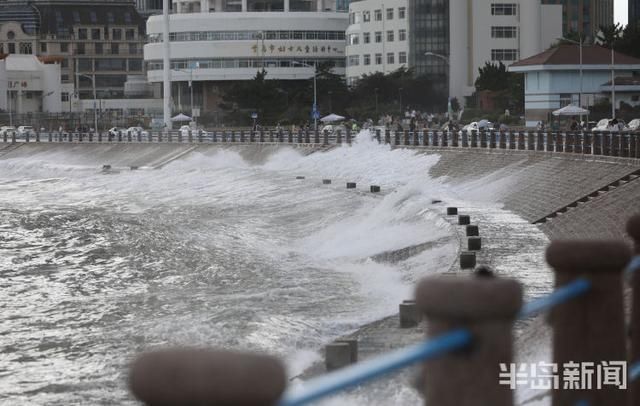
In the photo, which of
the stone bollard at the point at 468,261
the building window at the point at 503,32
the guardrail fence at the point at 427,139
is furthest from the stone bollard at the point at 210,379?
the building window at the point at 503,32

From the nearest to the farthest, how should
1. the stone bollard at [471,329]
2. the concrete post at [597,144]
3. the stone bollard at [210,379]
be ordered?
the stone bollard at [210,379]
the stone bollard at [471,329]
the concrete post at [597,144]

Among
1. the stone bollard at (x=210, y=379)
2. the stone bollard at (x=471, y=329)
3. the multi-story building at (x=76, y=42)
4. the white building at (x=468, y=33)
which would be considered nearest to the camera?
the stone bollard at (x=210, y=379)

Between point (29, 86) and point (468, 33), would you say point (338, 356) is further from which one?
point (29, 86)

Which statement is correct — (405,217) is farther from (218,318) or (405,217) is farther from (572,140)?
(218,318)

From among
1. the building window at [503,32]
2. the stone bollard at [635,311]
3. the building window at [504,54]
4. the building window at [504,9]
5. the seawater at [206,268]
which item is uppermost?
the building window at [504,9]

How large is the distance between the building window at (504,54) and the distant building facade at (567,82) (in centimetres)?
3431

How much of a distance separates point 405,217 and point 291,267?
5947 mm

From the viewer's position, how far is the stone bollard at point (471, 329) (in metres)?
4.00

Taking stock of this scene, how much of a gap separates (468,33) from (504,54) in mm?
3706

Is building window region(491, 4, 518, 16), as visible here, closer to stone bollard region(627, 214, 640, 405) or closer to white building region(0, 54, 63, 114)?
white building region(0, 54, 63, 114)

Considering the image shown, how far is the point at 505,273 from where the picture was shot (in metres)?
23.1

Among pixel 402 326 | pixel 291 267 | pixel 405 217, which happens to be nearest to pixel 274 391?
pixel 402 326

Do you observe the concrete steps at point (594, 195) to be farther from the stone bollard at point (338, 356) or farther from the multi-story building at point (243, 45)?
the multi-story building at point (243, 45)

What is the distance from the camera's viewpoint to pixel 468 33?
122 metres
